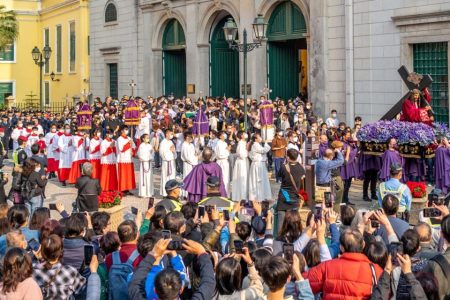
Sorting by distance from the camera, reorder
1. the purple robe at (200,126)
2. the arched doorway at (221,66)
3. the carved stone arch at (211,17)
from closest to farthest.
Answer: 1. the purple robe at (200,126)
2. the carved stone arch at (211,17)
3. the arched doorway at (221,66)

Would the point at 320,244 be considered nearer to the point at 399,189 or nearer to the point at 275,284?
the point at 275,284

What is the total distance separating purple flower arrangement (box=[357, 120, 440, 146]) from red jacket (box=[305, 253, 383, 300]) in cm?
989

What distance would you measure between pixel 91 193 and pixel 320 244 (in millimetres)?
7515

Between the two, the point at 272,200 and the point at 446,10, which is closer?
the point at 272,200

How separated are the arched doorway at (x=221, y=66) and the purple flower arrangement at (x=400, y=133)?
15.9 m

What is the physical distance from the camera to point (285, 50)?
98.5 feet

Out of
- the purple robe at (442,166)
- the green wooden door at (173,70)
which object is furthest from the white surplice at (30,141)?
the green wooden door at (173,70)

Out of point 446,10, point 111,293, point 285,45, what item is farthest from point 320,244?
point 285,45

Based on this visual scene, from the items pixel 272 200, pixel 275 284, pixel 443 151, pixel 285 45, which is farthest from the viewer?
pixel 285 45

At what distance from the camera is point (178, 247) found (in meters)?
6.57

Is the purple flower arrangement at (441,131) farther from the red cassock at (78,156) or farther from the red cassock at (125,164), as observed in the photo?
the red cassock at (78,156)

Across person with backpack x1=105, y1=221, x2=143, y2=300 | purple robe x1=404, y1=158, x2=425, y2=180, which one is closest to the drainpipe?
purple robe x1=404, y1=158, x2=425, y2=180

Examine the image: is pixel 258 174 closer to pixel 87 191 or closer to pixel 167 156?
pixel 167 156

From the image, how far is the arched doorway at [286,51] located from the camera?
28.0 meters
